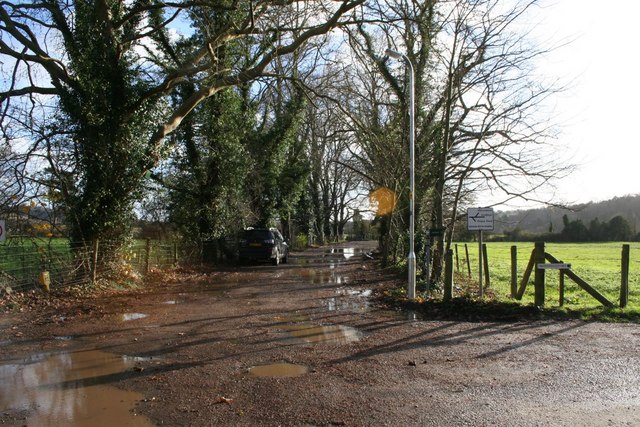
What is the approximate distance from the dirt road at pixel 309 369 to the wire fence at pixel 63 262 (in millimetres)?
2169

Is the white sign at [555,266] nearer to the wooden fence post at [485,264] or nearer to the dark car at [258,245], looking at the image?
the wooden fence post at [485,264]

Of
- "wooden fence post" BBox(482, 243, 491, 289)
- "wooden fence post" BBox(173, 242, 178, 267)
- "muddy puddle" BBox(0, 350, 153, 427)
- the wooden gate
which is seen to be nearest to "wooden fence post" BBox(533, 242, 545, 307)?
the wooden gate

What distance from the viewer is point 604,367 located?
6.49m

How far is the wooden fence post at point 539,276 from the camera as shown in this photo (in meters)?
10.4

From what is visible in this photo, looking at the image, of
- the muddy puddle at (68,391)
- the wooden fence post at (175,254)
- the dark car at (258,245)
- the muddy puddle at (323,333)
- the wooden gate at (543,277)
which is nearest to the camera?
the muddy puddle at (68,391)

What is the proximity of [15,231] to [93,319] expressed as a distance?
479 cm

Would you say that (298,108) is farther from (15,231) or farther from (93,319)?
(93,319)

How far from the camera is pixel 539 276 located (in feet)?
34.4

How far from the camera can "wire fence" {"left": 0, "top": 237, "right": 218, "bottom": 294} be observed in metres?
12.2

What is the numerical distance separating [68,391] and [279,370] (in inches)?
98.0

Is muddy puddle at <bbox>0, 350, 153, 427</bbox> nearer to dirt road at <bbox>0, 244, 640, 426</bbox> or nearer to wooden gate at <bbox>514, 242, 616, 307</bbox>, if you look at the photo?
dirt road at <bbox>0, 244, 640, 426</bbox>

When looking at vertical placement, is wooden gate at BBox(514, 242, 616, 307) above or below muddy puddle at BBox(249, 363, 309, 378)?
above

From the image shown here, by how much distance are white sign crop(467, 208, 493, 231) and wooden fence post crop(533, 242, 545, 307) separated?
110 cm

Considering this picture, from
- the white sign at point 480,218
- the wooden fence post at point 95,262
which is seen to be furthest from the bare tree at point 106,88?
the white sign at point 480,218
